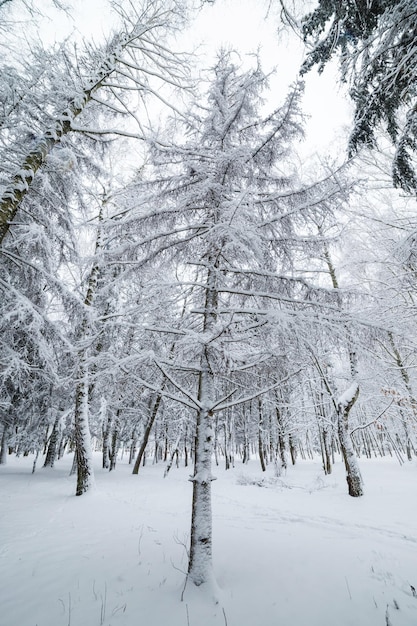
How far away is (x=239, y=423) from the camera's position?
30.2 meters

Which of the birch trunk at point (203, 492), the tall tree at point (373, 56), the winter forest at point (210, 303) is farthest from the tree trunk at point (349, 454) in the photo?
the tall tree at point (373, 56)

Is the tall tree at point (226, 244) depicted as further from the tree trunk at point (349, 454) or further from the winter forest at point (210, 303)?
the tree trunk at point (349, 454)

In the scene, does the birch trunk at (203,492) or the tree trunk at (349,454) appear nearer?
the birch trunk at (203,492)

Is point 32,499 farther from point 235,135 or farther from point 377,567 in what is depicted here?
point 235,135

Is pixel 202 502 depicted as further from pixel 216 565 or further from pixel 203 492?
pixel 216 565

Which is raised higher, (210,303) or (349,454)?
(210,303)

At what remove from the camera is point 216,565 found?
427 centimetres

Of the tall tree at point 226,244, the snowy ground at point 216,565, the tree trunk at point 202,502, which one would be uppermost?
the tall tree at point 226,244

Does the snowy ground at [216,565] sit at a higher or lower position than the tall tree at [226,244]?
lower

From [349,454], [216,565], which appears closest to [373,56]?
[216,565]

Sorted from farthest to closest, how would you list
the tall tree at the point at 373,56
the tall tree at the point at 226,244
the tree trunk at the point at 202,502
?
the tall tree at the point at 226,244, the tree trunk at the point at 202,502, the tall tree at the point at 373,56

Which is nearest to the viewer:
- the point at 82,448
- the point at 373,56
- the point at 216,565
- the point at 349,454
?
the point at 373,56

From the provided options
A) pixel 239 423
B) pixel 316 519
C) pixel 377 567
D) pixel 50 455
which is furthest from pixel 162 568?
pixel 239 423

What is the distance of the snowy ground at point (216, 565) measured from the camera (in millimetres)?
3107
